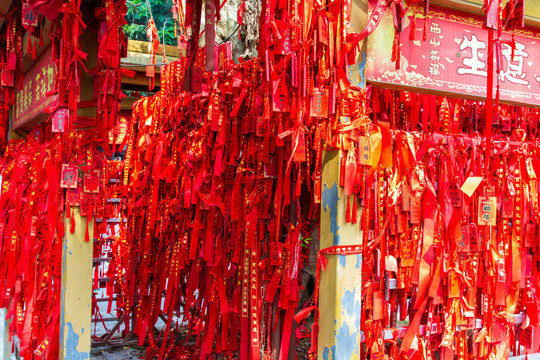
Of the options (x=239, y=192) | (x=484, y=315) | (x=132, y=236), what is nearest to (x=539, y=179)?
(x=484, y=315)

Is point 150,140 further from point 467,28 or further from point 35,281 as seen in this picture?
point 467,28

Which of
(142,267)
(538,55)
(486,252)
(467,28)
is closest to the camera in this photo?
(467,28)

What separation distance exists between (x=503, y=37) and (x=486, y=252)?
4.06ft

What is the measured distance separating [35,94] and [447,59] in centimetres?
255

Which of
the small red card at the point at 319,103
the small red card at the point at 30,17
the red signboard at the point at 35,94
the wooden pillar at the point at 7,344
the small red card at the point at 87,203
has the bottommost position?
the wooden pillar at the point at 7,344

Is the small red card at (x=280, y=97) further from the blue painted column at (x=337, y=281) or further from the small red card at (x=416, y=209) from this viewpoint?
the small red card at (x=416, y=209)

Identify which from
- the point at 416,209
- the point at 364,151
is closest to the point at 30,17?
the point at 364,151

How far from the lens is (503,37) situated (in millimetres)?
2727

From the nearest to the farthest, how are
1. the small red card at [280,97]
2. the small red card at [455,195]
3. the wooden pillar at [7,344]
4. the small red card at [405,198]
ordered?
the small red card at [280,97]
the small red card at [405,198]
the small red card at [455,195]
the wooden pillar at [7,344]

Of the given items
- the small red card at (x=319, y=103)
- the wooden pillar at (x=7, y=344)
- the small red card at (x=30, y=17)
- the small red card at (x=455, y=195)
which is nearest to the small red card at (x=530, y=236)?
the small red card at (x=455, y=195)

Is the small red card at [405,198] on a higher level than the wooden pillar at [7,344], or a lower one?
higher

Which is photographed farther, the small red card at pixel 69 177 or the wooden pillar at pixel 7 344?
the wooden pillar at pixel 7 344

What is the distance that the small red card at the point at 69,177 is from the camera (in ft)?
8.77

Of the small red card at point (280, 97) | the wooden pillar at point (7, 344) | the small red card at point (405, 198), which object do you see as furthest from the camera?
the wooden pillar at point (7, 344)
